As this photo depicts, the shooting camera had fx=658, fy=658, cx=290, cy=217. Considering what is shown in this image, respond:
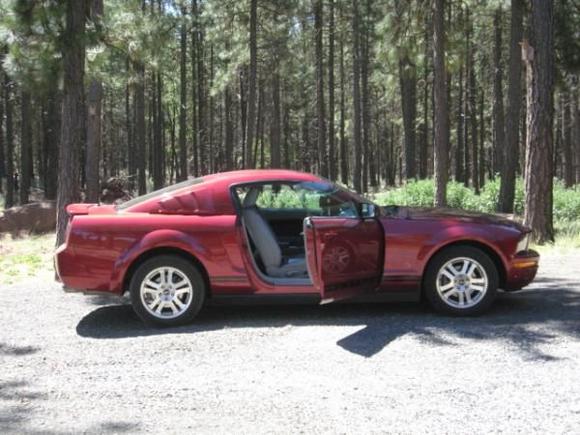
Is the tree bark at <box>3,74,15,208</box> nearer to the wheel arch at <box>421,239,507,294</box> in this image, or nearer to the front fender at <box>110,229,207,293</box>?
the front fender at <box>110,229,207,293</box>

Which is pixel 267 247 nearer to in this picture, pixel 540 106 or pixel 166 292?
pixel 166 292

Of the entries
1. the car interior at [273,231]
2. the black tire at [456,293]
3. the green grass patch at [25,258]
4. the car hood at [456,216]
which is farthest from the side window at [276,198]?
the green grass patch at [25,258]

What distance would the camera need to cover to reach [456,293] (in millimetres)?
6609

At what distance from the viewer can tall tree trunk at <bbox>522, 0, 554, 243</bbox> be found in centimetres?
1185

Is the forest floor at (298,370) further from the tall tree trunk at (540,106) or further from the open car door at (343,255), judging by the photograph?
the tall tree trunk at (540,106)

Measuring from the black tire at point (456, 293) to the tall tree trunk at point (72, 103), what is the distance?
594 centimetres

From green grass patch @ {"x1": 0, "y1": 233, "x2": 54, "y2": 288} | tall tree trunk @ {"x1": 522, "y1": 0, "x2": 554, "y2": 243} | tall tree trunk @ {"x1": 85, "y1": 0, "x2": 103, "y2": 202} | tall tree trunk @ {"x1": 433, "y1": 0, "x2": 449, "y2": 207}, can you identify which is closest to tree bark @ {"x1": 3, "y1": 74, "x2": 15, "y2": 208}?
green grass patch @ {"x1": 0, "y1": 233, "x2": 54, "y2": 288}

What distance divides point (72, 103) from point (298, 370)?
639 centimetres

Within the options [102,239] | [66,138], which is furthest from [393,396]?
[66,138]

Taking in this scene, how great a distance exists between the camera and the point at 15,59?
9.59 meters

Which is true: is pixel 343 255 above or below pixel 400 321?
above

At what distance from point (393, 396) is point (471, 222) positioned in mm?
2613

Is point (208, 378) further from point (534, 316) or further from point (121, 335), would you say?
point (534, 316)

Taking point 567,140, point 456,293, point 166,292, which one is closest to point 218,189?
point 166,292
